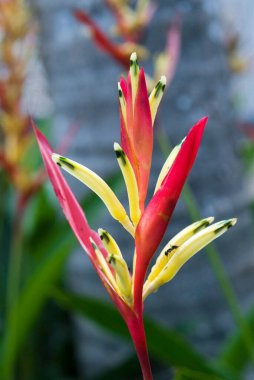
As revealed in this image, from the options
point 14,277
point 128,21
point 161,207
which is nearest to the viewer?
point 161,207

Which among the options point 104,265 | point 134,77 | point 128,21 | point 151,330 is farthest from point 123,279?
point 128,21

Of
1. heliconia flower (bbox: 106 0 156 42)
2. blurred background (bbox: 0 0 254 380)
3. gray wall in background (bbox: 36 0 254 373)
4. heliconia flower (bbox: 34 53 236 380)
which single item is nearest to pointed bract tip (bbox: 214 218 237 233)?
heliconia flower (bbox: 34 53 236 380)

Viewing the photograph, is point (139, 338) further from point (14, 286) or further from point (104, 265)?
point (14, 286)

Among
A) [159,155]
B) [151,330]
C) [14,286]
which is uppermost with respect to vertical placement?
[159,155]

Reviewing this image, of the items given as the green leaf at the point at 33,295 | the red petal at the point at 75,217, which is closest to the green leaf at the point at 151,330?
the green leaf at the point at 33,295

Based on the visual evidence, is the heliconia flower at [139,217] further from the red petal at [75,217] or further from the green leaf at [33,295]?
the green leaf at [33,295]

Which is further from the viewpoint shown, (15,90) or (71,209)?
(15,90)
